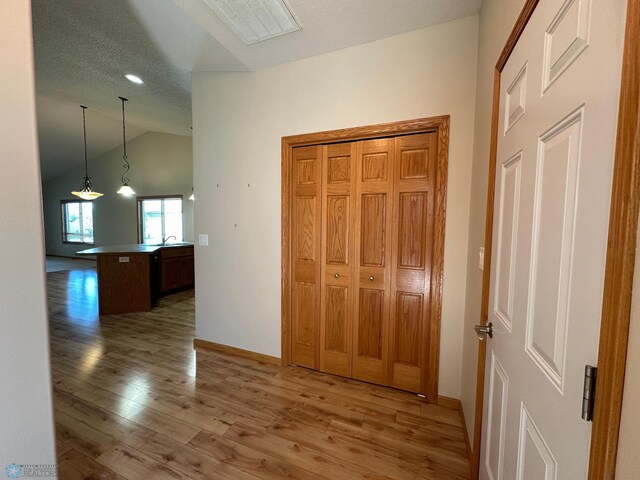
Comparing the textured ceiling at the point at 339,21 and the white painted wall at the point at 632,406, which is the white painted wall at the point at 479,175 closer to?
the textured ceiling at the point at 339,21

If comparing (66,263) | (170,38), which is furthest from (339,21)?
(66,263)

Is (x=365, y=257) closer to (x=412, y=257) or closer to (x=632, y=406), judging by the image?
(x=412, y=257)

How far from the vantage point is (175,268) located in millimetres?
5215

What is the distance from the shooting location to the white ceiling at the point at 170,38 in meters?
1.78

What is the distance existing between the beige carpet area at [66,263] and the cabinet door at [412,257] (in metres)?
9.75

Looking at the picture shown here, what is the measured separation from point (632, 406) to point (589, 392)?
0.09 metres

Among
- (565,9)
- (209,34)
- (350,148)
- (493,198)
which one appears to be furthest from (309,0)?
(493,198)

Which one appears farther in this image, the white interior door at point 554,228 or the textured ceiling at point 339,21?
the textured ceiling at point 339,21

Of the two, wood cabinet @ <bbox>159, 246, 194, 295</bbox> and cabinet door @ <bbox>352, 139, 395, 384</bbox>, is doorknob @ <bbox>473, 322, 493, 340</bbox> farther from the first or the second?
wood cabinet @ <bbox>159, 246, 194, 295</bbox>

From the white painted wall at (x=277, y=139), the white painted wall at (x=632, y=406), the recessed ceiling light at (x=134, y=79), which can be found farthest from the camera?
the recessed ceiling light at (x=134, y=79)

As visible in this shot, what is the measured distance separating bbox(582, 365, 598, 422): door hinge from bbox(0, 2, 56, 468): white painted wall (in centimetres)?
155

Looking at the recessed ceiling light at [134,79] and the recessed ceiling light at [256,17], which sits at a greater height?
the recessed ceiling light at [134,79]

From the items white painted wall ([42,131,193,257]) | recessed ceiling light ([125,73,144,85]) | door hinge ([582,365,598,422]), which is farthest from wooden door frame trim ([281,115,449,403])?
white painted wall ([42,131,193,257])

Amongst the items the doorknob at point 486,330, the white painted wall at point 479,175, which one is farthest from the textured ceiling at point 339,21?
the doorknob at point 486,330
